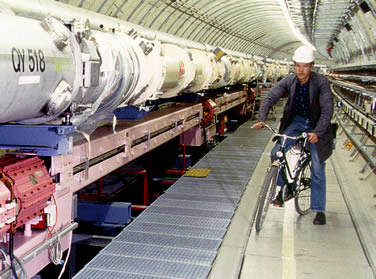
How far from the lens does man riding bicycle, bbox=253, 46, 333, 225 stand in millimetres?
5875

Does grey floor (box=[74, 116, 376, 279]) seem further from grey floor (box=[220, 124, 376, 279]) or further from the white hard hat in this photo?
the white hard hat

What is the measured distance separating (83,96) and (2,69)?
50.0 inches

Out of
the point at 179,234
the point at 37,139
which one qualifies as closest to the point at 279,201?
the point at 179,234

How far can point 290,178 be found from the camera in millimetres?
6402

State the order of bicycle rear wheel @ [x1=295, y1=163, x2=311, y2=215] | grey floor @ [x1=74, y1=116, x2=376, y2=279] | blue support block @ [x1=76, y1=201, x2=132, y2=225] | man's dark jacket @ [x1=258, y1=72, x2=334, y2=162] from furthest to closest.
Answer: blue support block @ [x1=76, y1=201, x2=132, y2=225]
bicycle rear wheel @ [x1=295, y1=163, x2=311, y2=215]
man's dark jacket @ [x1=258, y1=72, x2=334, y2=162]
grey floor @ [x1=74, y1=116, x2=376, y2=279]

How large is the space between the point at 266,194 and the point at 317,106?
1223mm

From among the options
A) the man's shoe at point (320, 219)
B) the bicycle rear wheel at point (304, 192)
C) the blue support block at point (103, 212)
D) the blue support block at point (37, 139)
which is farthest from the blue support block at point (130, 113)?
the blue support block at point (37, 139)

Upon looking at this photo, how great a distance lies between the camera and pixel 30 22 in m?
3.42

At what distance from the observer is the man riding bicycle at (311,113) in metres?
5.88

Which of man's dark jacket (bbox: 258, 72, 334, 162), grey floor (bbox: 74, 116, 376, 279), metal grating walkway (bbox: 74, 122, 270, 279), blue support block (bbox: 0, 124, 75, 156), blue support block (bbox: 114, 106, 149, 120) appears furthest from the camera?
blue support block (bbox: 114, 106, 149, 120)

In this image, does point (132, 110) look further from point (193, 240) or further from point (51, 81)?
point (51, 81)

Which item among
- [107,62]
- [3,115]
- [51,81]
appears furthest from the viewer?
[107,62]

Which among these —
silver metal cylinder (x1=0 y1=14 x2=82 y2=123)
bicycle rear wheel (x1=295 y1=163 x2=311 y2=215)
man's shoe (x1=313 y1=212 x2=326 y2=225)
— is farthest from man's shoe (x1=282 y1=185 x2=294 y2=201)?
silver metal cylinder (x1=0 y1=14 x2=82 y2=123)

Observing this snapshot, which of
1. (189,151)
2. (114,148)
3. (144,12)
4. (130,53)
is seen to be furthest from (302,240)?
(144,12)
